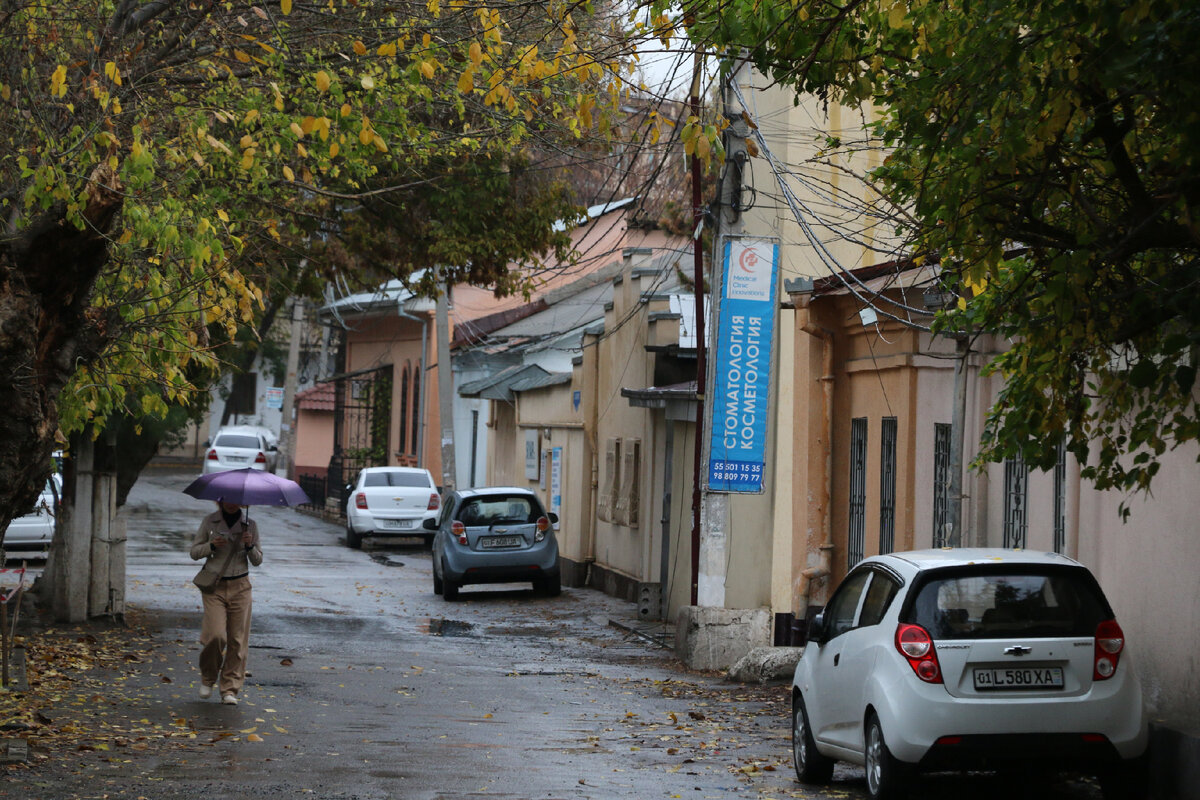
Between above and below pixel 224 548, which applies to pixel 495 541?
below

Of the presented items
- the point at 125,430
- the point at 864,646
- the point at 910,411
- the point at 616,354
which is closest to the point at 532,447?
the point at 616,354

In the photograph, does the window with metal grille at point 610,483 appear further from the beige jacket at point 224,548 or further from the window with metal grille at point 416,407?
the window with metal grille at point 416,407

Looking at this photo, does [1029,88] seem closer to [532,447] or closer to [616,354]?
[616,354]

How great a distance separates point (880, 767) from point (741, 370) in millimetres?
7899

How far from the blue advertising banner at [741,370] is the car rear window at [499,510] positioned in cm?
754

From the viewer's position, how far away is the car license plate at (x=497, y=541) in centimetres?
2309

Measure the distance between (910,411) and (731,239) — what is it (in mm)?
2875

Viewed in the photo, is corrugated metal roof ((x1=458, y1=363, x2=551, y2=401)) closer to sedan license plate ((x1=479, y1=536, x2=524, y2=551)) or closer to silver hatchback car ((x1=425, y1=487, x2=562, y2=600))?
silver hatchback car ((x1=425, y1=487, x2=562, y2=600))

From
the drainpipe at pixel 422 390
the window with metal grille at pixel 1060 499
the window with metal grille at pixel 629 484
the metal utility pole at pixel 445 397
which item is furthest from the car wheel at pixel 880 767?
the drainpipe at pixel 422 390

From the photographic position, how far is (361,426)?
51.7 meters

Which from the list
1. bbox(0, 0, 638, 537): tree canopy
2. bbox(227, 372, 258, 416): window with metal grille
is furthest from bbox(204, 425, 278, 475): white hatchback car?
bbox(0, 0, 638, 537): tree canopy

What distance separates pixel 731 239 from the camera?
53.2ft

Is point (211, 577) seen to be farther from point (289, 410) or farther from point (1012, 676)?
point (289, 410)

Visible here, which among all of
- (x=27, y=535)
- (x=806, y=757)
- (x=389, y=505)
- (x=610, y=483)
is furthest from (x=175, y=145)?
(x=389, y=505)
